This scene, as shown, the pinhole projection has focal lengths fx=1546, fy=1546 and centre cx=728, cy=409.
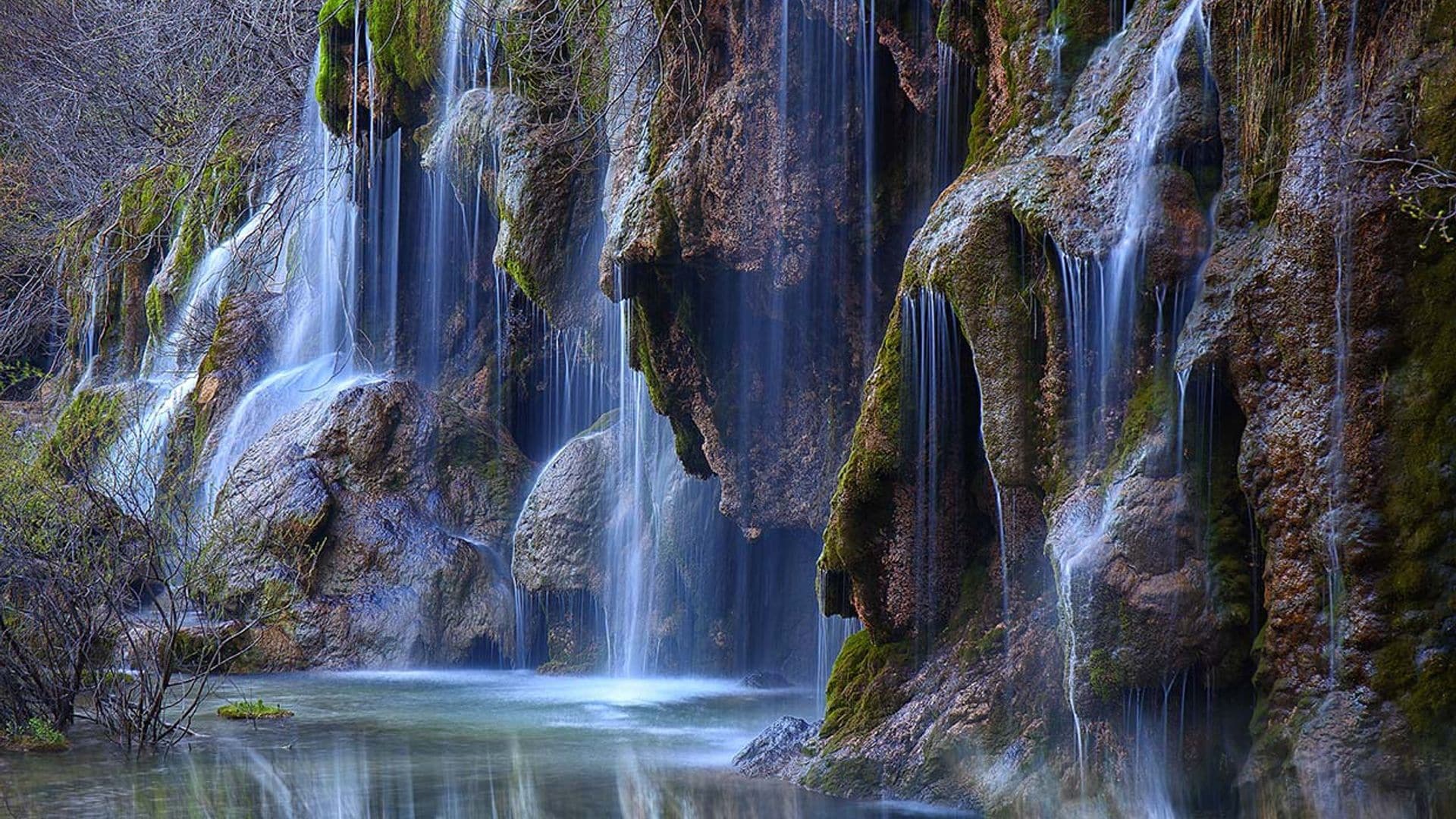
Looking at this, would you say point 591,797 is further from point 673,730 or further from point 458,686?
point 458,686

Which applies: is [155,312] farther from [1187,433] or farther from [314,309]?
[1187,433]

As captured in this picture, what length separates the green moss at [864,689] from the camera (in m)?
9.76

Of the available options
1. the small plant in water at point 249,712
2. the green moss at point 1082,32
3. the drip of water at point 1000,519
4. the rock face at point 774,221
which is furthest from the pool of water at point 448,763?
the green moss at point 1082,32

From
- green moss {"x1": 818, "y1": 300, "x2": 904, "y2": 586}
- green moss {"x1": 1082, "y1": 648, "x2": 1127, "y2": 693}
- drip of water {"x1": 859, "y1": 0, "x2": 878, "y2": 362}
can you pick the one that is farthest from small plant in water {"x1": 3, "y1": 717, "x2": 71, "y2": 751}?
green moss {"x1": 1082, "y1": 648, "x2": 1127, "y2": 693}

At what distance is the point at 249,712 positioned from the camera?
12898 millimetres

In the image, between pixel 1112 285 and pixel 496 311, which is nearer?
pixel 1112 285

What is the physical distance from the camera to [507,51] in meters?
16.7

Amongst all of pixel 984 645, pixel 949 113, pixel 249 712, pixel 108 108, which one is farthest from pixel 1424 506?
pixel 108 108

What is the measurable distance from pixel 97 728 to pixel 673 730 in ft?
14.5

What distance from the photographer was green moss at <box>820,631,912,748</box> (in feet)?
32.0

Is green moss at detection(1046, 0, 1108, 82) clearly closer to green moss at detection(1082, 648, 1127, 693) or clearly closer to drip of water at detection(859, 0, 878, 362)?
drip of water at detection(859, 0, 878, 362)

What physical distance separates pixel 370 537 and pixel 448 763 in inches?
293

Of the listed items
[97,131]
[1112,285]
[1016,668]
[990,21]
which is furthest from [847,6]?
[97,131]

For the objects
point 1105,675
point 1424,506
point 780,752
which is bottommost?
point 780,752
